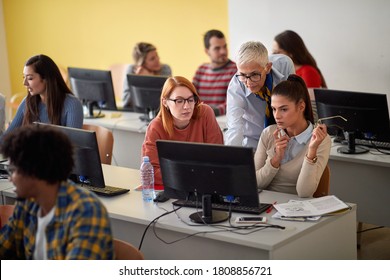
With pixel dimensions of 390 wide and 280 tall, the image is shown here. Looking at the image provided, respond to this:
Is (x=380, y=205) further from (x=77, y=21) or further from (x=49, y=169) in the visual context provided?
(x=77, y=21)

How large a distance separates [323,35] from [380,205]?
225cm

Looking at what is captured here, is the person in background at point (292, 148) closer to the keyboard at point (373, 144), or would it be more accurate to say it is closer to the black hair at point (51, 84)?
the keyboard at point (373, 144)

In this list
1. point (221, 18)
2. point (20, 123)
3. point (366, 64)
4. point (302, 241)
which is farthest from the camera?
point (221, 18)

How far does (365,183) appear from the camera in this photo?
180 inches

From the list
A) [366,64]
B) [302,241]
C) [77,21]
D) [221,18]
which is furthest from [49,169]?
[77,21]

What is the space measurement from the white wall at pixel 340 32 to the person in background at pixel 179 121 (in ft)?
8.05

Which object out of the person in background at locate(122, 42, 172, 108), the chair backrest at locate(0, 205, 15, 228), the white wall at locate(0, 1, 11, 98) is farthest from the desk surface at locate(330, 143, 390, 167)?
the white wall at locate(0, 1, 11, 98)

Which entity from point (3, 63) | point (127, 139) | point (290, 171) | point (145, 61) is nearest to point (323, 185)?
point (290, 171)

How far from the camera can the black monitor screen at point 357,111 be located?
4.37 meters

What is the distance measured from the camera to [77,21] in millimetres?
8133

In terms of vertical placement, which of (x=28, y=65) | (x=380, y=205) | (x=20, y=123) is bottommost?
(x=380, y=205)

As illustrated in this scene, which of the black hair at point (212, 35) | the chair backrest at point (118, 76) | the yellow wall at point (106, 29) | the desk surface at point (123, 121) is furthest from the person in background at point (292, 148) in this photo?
the chair backrest at point (118, 76)

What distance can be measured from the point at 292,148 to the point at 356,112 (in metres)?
0.92

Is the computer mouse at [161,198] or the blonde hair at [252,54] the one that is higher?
the blonde hair at [252,54]
